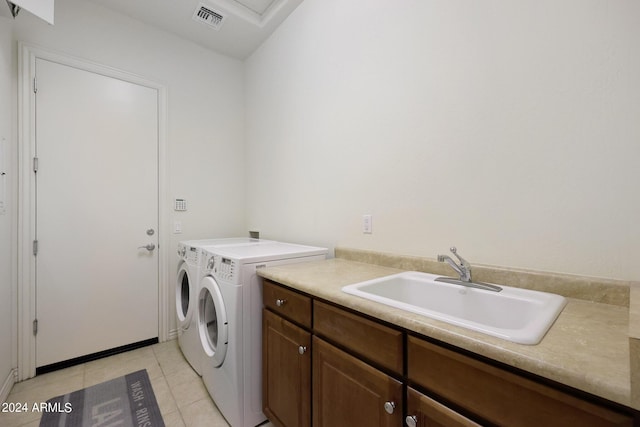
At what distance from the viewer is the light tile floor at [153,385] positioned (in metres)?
1.55

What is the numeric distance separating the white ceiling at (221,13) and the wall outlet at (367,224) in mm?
1885

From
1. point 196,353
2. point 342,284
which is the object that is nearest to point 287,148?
point 342,284

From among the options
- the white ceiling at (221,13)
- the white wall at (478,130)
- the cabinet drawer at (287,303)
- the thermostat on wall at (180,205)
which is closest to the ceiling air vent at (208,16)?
the white ceiling at (221,13)

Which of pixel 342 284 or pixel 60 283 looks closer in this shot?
pixel 342 284

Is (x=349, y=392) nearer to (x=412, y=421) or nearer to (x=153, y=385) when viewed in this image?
(x=412, y=421)

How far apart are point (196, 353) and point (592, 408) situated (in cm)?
212

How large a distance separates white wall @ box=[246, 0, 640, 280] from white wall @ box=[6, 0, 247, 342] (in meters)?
1.17

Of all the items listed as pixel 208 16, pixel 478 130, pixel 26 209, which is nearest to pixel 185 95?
pixel 208 16

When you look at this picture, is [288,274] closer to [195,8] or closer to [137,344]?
[137,344]

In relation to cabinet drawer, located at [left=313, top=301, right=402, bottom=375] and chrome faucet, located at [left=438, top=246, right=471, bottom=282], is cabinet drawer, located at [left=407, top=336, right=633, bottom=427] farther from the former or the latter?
chrome faucet, located at [left=438, top=246, right=471, bottom=282]

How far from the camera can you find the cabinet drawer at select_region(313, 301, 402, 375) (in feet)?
2.73

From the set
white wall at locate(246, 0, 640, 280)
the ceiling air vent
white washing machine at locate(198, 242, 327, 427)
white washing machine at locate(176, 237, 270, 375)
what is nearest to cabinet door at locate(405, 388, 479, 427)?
white wall at locate(246, 0, 640, 280)

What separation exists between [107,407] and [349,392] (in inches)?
64.7

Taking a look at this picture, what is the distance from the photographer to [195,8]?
2.23 m
